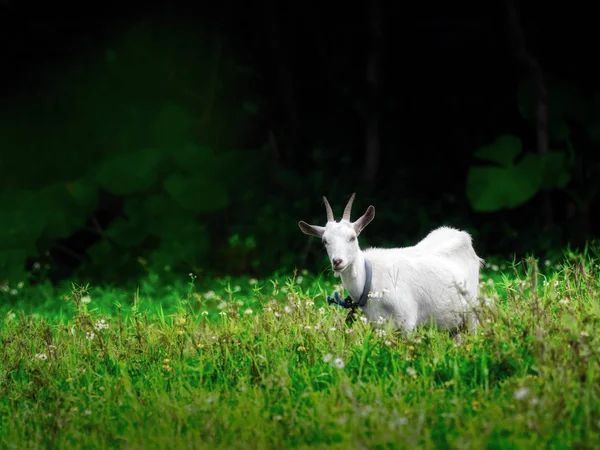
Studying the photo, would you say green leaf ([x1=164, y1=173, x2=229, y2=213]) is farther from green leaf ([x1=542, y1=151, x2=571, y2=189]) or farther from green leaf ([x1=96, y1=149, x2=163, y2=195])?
green leaf ([x1=542, y1=151, x2=571, y2=189])

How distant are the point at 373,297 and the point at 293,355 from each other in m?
0.63

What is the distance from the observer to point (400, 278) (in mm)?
5078

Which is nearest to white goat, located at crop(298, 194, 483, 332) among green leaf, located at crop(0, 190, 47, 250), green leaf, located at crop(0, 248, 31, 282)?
green leaf, located at crop(0, 248, 31, 282)

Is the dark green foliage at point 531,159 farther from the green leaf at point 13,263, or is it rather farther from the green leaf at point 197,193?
the green leaf at point 13,263

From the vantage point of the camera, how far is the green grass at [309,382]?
11.7 ft

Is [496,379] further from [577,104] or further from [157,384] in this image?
[577,104]

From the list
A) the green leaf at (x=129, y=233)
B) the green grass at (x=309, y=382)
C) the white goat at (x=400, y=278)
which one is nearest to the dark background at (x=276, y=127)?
the green leaf at (x=129, y=233)

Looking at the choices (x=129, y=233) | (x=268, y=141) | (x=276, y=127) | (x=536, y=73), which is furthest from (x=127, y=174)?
(x=536, y=73)

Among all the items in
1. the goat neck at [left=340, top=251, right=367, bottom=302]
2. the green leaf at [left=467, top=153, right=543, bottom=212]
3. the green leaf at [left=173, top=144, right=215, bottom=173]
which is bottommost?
the goat neck at [left=340, top=251, right=367, bottom=302]

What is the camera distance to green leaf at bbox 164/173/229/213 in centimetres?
1024

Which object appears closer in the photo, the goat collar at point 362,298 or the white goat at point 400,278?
the white goat at point 400,278

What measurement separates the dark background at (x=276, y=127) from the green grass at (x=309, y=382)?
456 cm

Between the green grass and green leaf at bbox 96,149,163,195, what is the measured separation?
4955 mm

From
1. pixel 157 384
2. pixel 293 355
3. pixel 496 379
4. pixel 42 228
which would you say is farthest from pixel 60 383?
pixel 42 228
